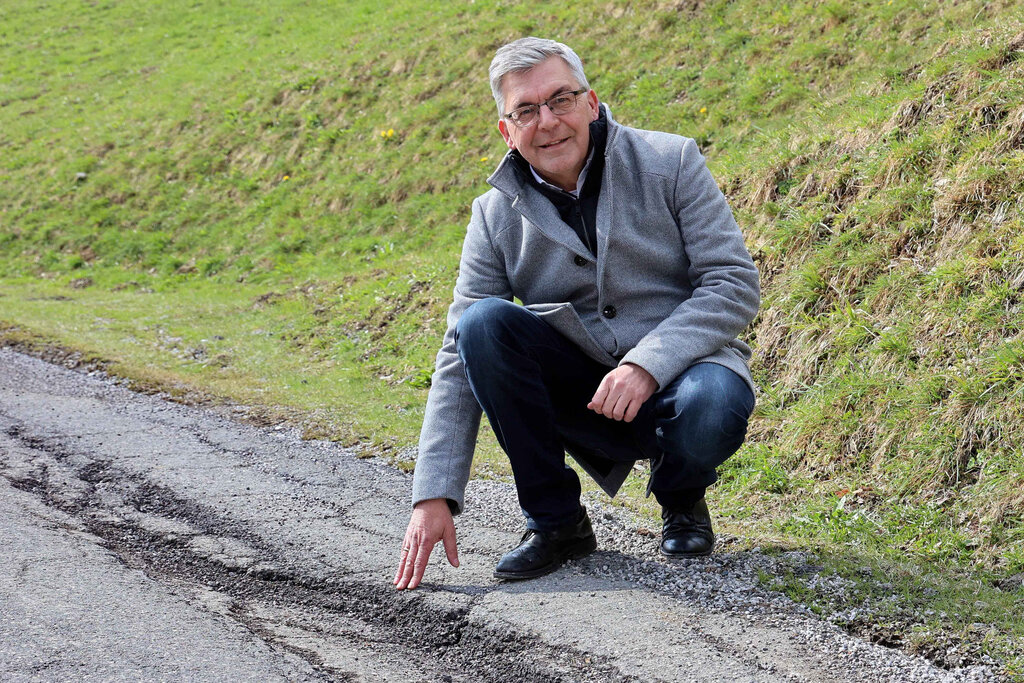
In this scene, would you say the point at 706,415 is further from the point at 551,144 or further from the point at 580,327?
the point at 551,144

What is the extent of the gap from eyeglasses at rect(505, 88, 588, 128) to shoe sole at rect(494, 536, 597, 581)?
1611mm

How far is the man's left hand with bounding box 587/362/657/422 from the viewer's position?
3072mm

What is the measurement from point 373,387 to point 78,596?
11.8ft

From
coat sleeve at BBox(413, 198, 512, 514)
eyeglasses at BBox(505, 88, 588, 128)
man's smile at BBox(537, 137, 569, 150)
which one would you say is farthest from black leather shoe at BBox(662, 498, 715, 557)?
eyeglasses at BBox(505, 88, 588, 128)

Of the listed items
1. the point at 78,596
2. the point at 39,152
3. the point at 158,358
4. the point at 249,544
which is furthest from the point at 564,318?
the point at 39,152

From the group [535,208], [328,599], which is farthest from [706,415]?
[328,599]

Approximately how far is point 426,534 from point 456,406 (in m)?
0.47

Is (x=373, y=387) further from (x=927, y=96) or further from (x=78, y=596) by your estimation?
(x=927, y=96)

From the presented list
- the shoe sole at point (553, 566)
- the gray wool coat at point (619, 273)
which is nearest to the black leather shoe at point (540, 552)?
the shoe sole at point (553, 566)

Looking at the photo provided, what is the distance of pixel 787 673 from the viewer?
108 inches

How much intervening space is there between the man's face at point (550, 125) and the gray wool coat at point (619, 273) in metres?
0.11

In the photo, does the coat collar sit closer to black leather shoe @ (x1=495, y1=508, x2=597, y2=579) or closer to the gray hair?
the gray hair

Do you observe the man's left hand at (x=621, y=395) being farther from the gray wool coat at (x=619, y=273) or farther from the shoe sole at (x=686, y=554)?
the shoe sole at (x=686, y=554)

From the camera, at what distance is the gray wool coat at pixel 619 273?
324cm
